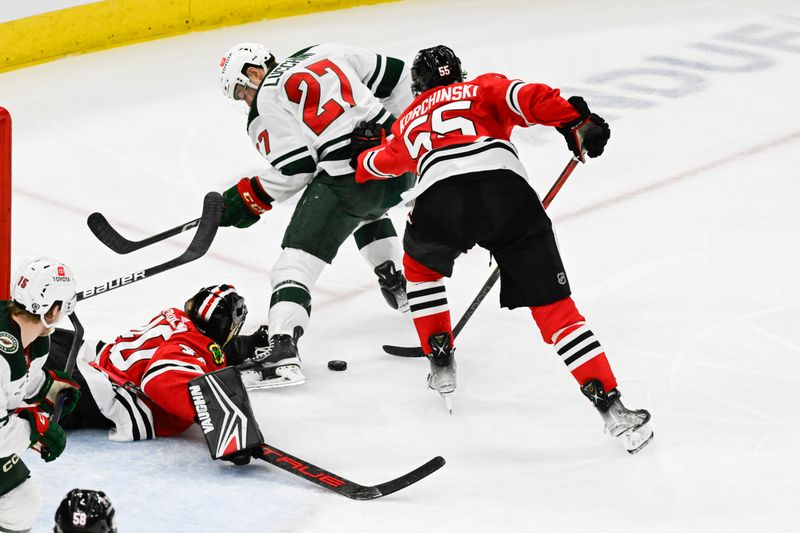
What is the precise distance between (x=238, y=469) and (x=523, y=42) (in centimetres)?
386

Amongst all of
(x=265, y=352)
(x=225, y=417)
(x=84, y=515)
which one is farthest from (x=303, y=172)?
(x=84, y=515)

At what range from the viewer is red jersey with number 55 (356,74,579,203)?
327 cm

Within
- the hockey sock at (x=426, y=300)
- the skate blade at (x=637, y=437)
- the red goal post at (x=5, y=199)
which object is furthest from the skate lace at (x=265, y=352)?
the skate blade at (x=637, y=437)

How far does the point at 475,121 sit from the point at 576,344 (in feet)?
2.09

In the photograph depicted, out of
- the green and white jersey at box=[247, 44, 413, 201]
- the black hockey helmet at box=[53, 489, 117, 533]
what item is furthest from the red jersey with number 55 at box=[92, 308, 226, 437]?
the black hockey helmet at box=[53, 489, 117, 533]

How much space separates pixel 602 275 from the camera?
14.4 ft

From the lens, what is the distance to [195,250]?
355cm

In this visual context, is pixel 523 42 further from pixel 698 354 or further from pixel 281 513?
pixel 281 513

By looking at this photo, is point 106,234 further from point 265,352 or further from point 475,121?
point 475,121

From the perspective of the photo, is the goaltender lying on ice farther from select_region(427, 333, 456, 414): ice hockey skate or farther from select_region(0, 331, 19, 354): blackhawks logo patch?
select_region(0, 331, 19, 354): blackhawks logo patch

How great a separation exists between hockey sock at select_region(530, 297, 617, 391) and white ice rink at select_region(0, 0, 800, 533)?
0.20 metres

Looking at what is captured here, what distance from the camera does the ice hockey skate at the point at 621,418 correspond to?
10.6ft

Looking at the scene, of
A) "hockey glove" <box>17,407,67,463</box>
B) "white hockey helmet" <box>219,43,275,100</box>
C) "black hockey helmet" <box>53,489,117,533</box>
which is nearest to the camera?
"black hockey helmet" <box>53,489,117,533</box>

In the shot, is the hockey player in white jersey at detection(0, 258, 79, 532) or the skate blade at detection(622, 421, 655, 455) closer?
the hockey player in white jersey at detection(0, 258, 79, 532)
